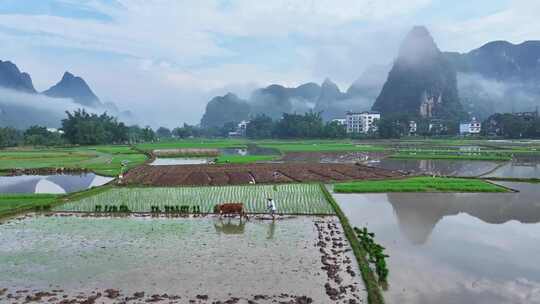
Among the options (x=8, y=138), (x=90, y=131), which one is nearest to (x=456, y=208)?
(x=90, y=131)

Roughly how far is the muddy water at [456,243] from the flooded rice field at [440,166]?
9.40 meters

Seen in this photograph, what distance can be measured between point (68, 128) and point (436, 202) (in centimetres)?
7599

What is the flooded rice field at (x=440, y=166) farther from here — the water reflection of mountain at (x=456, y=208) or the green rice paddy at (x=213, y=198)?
the green rice paddy at (x=213, y=198)

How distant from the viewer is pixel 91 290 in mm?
8742

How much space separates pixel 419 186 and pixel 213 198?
10944mm

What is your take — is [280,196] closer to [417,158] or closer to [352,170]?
[352,170]

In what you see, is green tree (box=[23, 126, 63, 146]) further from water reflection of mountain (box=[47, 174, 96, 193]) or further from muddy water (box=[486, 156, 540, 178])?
muddy water (box=[486, 156, 540, 178])

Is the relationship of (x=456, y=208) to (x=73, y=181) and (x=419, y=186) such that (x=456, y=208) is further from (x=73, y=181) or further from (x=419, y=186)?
(x=73, y=181)

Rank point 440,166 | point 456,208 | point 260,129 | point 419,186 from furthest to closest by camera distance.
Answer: point 260,129, point 440,166, point 419,186, point 456,208

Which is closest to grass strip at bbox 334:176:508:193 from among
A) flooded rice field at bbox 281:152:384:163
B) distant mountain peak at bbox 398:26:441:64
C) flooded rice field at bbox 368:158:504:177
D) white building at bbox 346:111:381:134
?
flooded rice field at bbox 368:158:504:177

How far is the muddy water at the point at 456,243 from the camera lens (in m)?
8.48

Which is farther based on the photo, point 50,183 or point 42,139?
point 42,139

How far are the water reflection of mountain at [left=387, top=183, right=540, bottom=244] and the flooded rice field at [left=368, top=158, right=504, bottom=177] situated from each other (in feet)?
26.0

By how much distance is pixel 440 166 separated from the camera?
110 feet
